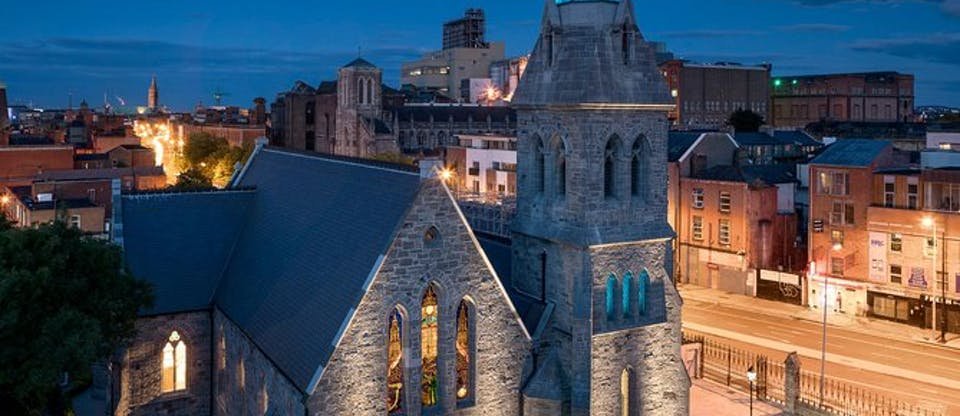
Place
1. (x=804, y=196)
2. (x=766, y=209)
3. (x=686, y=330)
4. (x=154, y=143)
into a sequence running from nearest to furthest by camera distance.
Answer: (x=686, y=330) < (x=766, y=209) < (x=804, y=196) < (x=154, y=143)

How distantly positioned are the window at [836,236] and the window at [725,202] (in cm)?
848

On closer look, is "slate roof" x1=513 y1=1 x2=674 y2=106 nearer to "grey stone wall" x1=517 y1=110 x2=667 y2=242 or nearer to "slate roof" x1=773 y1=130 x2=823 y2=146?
"grey stone wall" x1=517 y1=110 x2=667 y2=242

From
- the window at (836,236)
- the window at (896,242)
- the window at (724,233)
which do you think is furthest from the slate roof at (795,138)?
the window at (896,242)

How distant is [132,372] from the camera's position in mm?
32312

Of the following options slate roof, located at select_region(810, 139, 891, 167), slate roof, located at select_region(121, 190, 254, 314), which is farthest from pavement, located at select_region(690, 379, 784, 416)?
slate roof, located at select_region(810, 139, 891, 167)

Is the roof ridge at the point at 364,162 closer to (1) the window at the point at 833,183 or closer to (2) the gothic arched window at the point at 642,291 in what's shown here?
(2) the gothic arched window at the point at 642,291

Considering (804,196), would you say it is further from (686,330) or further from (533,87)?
(533,87)

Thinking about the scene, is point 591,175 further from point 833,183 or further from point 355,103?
point 355,103

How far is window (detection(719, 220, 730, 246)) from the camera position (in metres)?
70.3

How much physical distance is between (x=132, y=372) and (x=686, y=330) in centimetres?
3514

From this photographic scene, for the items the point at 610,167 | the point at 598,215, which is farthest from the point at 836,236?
the point at 598,215

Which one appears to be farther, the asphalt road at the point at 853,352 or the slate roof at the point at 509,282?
the asphalt road at the point at 853,352

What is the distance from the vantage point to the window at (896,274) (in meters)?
59.5

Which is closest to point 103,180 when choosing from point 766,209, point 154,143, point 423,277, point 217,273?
point 217,273
